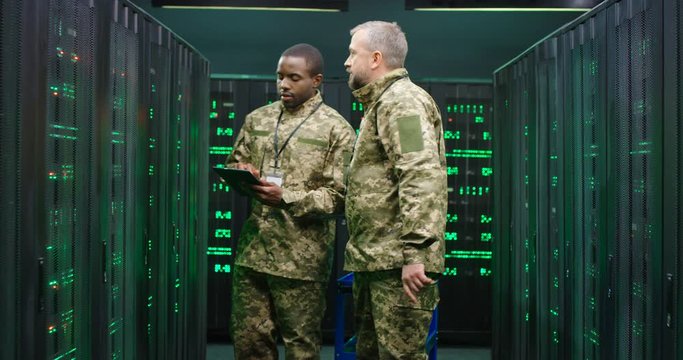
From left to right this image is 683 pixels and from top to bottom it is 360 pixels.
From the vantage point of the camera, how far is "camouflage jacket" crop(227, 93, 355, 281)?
113 inches

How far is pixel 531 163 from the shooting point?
3234 mm

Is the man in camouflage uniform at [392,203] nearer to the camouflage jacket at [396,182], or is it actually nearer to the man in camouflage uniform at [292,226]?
the camouflage jacket at [396,182]

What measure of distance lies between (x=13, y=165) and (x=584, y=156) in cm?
180

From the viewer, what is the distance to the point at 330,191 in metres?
2.87

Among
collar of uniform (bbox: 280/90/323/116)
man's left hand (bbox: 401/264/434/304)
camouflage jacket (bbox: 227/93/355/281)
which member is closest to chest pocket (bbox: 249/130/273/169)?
camouflage jacket (bbox: 227/93/355/281)

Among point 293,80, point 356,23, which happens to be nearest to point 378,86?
point 293,80

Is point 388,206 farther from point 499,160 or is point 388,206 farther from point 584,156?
point 499,160

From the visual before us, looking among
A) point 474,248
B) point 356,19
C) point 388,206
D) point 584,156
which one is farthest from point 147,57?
point 356,19

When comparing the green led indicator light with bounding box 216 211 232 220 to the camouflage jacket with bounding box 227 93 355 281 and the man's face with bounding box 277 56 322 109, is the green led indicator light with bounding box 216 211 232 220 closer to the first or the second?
the camouflage jacket with bounding box 227 93 355 281

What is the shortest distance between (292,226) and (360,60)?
822 mm

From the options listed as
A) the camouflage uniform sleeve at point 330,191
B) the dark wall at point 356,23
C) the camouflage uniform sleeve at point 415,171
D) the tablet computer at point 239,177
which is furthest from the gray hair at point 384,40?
the dark wall at point 356,23

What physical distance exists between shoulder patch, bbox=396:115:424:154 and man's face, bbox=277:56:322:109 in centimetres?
87

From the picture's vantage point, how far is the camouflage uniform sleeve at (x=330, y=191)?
281cm

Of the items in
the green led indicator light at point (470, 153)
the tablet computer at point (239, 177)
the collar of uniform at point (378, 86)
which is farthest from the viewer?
the green led indicator light at point (470, 153)
